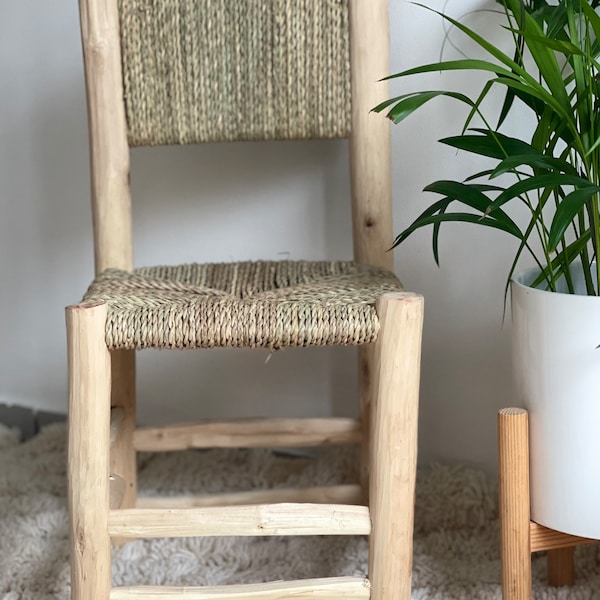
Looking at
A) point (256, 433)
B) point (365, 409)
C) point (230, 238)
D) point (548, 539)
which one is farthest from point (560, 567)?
point (230, 238)

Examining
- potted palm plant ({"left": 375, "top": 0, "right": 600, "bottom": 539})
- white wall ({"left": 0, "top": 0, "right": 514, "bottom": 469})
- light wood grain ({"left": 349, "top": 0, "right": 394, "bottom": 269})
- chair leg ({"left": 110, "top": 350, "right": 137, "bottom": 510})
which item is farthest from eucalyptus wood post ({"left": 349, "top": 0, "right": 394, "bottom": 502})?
chair leg ({"left": 110, "top": 350, "right": 137, "bottom": 510})

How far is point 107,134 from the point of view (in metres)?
1.20

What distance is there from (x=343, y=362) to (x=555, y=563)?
0.48m

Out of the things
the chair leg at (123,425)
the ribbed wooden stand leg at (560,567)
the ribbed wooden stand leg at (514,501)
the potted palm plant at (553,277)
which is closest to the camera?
the potted palm plant at (553,277)

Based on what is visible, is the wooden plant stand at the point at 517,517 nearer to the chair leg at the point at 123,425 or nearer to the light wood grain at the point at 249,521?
the light wood grain at the point at 249,521

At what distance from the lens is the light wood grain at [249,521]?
98 cm

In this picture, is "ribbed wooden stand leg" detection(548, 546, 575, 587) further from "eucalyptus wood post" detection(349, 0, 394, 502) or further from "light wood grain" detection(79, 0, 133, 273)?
Answer: "light wood grain" detection(79, 0, 133, 273)

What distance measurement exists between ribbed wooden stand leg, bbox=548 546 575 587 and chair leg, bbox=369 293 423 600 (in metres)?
0.25

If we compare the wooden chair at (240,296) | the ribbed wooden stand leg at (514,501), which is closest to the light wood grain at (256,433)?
the wooden chair at (240,296)

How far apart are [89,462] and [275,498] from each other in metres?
0.35

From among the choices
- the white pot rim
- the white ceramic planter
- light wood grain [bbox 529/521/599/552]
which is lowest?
light wood grain [bbox 529/521/599/552]

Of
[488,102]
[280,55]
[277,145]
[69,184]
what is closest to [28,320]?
[69,184]

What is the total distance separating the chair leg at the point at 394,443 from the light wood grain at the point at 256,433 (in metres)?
0.30

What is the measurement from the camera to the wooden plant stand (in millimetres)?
945
